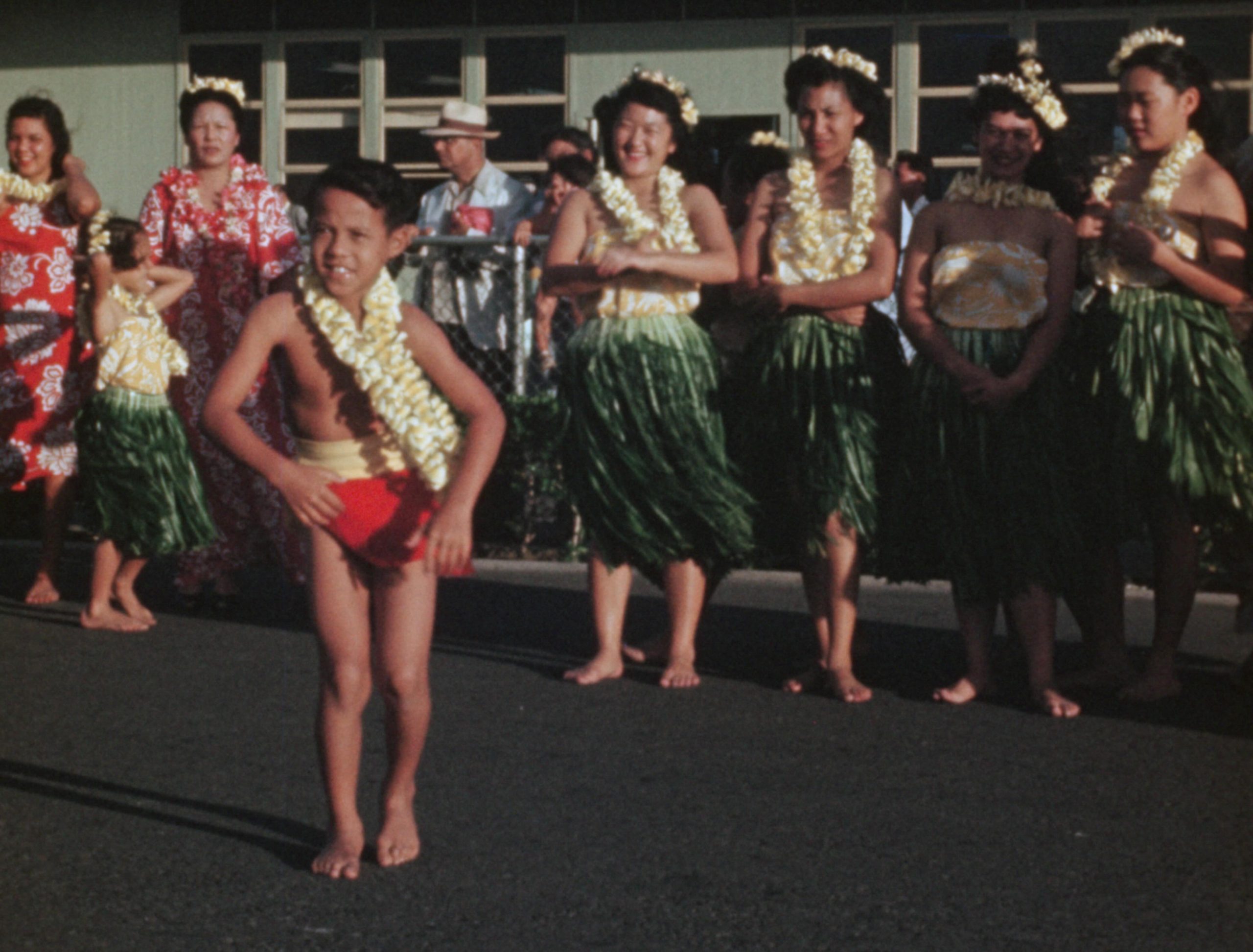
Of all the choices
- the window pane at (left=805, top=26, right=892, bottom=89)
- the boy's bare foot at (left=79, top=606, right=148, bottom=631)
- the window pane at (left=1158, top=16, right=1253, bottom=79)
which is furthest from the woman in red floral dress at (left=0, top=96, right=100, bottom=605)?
the window pane at (left=1158, top=16, right=1253, bottom=79)

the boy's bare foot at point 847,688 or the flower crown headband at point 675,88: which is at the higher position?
the flower crown headband at point 675,88

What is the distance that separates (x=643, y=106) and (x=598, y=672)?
5.26 ft

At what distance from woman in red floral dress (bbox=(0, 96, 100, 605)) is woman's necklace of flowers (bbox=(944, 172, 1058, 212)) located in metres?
3.33

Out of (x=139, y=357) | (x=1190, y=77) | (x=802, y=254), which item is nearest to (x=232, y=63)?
(x=139, y=357)

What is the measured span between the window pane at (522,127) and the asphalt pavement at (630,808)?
7.65 meters

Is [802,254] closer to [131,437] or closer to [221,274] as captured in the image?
[221,274]

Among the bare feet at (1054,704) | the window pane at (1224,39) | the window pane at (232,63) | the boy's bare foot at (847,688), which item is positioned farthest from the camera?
the window pane at (232,63)

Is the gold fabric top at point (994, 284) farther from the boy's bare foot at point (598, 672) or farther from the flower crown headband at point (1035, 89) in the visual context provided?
the boy's bare foot at point (598, 672)

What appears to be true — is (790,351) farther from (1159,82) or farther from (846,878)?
(846,878)

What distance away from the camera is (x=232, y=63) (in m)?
14.1

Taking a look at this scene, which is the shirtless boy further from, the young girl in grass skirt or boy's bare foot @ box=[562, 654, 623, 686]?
the young girl in grass skirt

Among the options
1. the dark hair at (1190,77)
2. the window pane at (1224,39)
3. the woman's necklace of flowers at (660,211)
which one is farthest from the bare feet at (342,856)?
the window pane at (1224,39)

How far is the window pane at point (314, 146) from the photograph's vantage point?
45.6ft

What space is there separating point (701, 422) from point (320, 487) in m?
2.05
